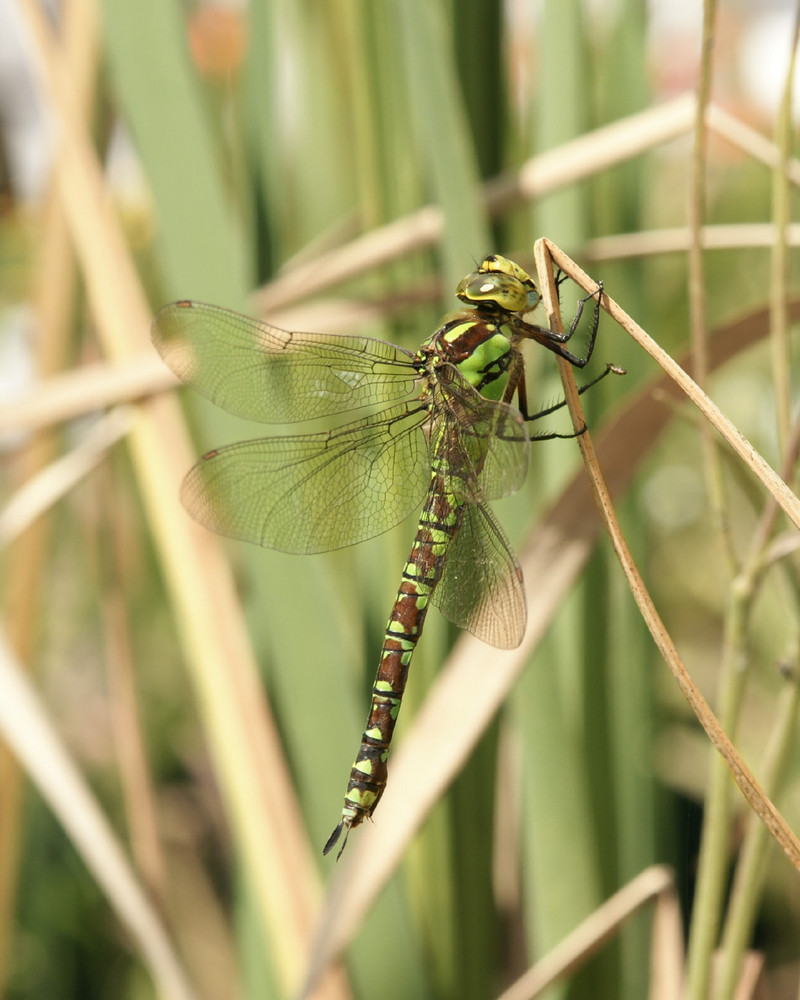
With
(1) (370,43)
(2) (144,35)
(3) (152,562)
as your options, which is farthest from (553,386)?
(3) (152,562)

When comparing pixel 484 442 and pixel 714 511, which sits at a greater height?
pixel 484 442

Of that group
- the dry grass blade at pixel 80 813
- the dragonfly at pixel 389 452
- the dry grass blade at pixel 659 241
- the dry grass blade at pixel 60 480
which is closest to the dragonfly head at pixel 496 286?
the dragonfly at pixel 389 452

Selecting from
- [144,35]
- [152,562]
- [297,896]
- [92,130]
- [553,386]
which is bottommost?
[297,896]

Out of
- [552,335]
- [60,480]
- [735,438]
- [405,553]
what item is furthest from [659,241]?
[60,480]

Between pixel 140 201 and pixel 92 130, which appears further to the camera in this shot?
pixel 140 201

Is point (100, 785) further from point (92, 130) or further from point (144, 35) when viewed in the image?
point (144, 35)

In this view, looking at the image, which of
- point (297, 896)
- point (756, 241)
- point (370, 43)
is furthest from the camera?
point (370, 43)

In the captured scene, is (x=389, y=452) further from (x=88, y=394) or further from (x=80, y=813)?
(x=80, y=813)
